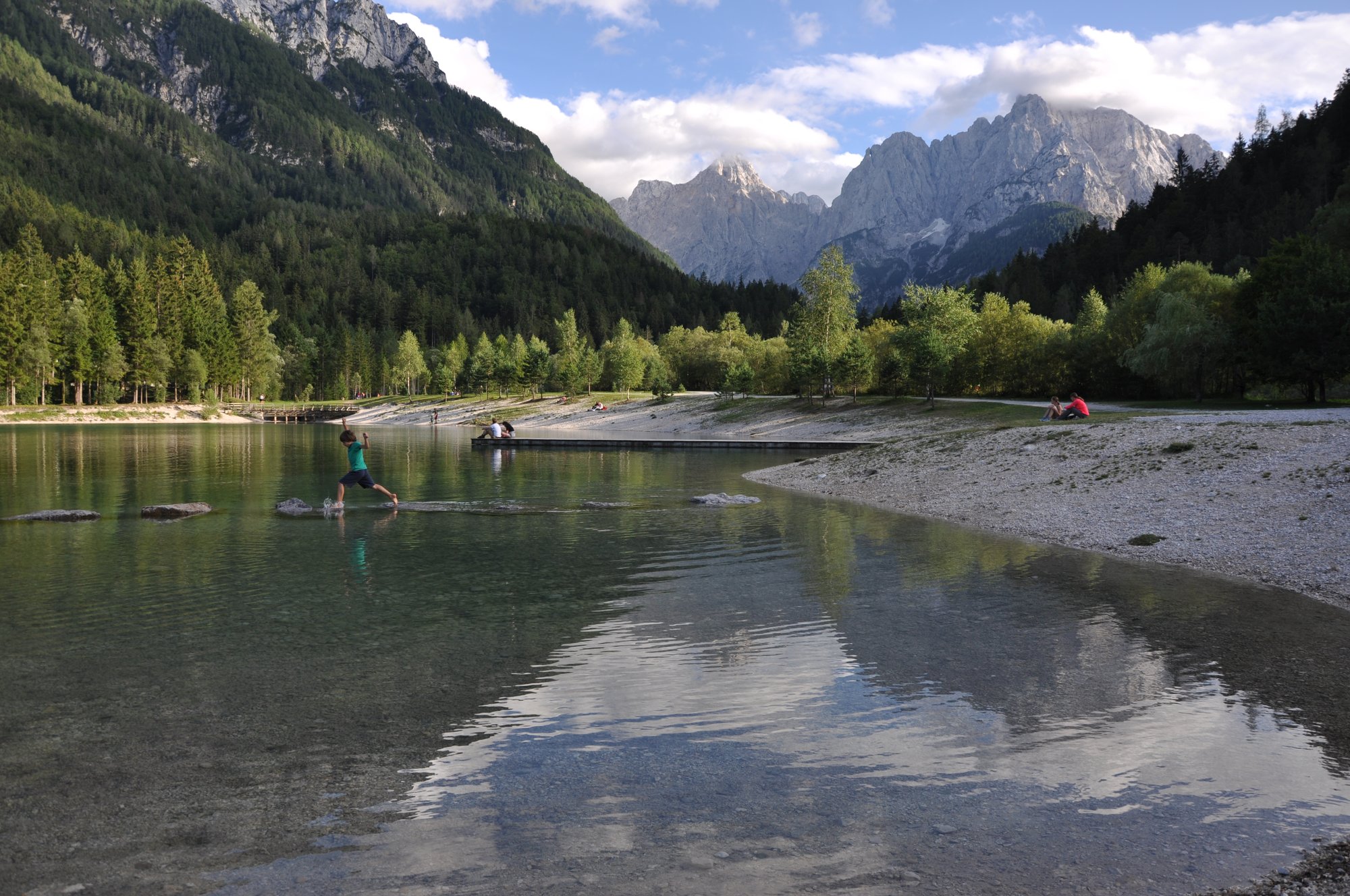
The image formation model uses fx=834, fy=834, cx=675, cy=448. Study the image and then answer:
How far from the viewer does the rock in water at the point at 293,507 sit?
95.7 ft

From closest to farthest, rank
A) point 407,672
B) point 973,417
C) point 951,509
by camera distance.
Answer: point 407,672, point 951,509, point 973,417

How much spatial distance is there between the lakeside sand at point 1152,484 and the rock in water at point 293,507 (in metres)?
21.1

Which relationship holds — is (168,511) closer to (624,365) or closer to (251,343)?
(624,365)

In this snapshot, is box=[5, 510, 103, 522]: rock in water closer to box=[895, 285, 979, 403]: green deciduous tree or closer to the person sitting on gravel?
the person sitting on gravel

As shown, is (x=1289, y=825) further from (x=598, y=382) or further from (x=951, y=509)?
(x=598, y=382)

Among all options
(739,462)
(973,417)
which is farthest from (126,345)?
(973,417)

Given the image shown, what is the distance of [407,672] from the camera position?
37.9 ft

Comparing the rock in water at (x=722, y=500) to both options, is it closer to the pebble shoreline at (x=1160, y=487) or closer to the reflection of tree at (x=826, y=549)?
the reflection of tree at (x=826, y=549)

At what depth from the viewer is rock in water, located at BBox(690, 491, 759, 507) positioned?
106 ft

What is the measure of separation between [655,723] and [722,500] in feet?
75.8

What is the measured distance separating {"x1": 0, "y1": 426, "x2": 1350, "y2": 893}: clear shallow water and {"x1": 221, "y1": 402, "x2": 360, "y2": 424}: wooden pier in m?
134

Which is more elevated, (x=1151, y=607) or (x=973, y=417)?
(x=973, y=417)

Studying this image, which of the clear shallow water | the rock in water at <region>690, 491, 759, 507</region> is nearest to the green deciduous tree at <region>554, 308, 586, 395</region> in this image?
the rock in water at <region>690, 491, 759, 507</region>

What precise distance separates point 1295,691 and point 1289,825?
4.72m
